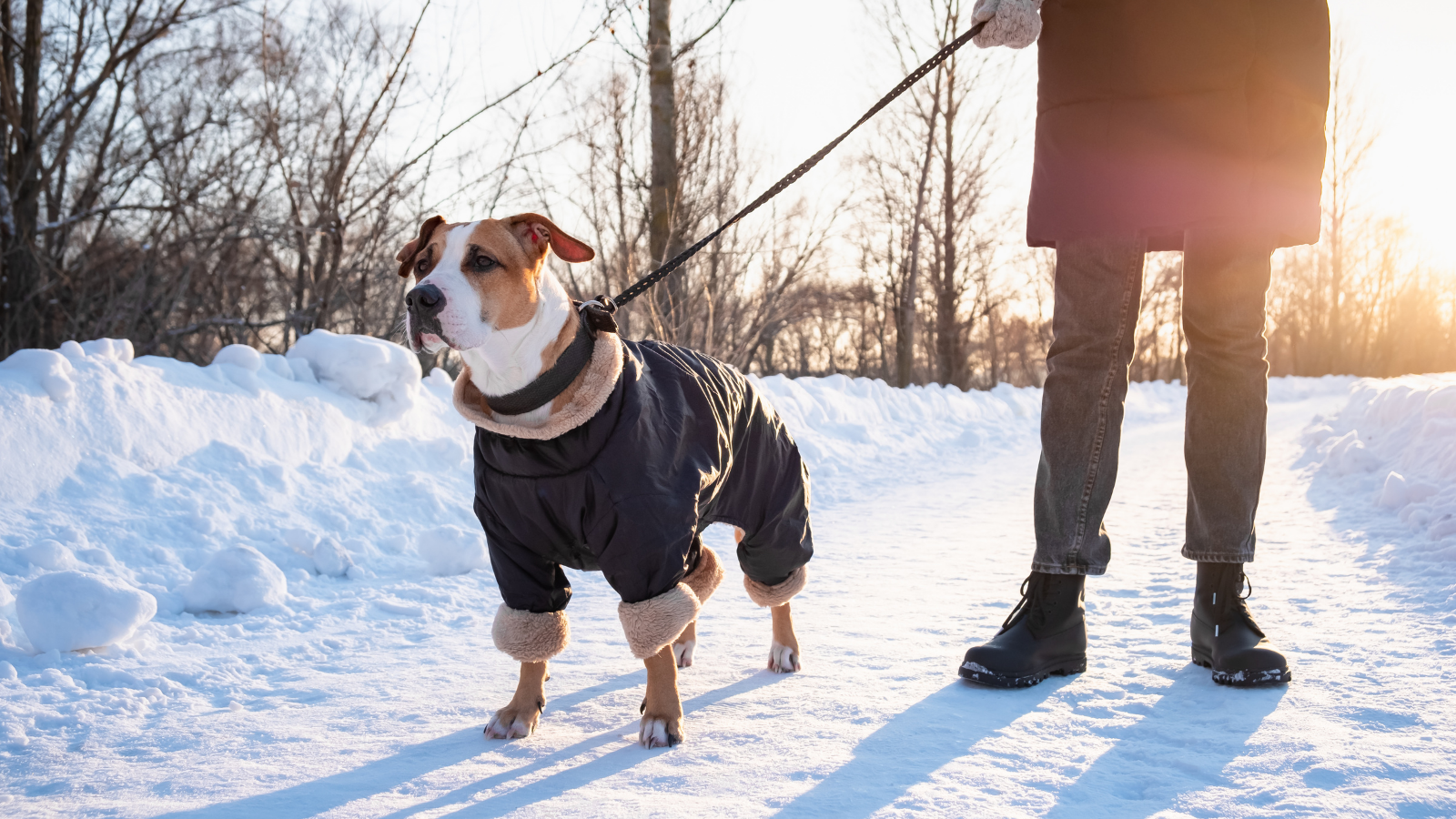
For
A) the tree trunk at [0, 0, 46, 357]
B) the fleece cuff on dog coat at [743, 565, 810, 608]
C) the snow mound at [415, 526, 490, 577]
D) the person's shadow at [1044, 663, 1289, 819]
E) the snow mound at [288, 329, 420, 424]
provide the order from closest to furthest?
the person's shadow at [1044, 663, 1289, 819] < the fleece cuff on dog coat at [743, 565, 810, 608] < the snow mound at [415, 526, 490, 577] < the snow mound at [288, 329, 420, 424] < the tree trunk at [0, 0, 46, 357]

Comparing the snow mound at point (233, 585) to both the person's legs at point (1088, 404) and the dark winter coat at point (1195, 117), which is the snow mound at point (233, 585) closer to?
the person's legs at point (1088, 404)

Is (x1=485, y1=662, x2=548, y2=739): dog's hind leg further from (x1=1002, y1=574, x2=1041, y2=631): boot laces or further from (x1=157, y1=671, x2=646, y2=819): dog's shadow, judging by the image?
(x1=1002, y1=574, x2=1041, y2=631): boot laces

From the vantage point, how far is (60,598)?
2.50 meters

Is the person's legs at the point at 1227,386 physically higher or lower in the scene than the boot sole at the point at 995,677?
higher

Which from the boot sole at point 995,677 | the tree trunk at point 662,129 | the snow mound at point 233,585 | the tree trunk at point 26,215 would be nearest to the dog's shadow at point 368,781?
the boot sole at point 995,677

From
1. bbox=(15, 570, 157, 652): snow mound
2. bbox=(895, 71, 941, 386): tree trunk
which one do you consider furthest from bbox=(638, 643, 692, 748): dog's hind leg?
bbox=(895, 71, 941, 386): tree trunk

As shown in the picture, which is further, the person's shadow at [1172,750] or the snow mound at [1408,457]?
the snow mound at [1408,457]

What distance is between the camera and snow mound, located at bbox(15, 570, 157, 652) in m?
2.47

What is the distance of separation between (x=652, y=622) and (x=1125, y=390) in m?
1.44

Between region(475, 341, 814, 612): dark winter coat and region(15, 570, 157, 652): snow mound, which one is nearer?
region(475, 341, 814, 612): dark winter coat

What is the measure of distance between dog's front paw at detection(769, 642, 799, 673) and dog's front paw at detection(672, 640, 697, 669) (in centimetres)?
26

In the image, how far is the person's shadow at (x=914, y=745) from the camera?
165 cm

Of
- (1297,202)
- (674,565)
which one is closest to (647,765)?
(674,565)

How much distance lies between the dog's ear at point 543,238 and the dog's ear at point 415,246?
252 millimetres
